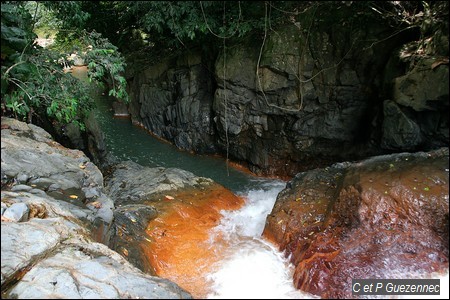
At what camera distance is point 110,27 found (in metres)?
Answer: 12.4

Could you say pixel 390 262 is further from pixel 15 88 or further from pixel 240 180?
pixel 15 88

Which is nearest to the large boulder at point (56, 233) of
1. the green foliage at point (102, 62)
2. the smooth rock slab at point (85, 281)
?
the smooth rock slab at point (85, 281)

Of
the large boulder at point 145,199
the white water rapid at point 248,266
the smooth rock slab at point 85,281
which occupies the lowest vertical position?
the white water rapid at point 248,266

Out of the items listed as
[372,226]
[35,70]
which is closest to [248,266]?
[372,226]

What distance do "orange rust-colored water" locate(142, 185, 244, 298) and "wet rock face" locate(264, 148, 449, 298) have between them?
4.42 feet

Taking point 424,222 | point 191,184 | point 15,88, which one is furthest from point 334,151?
point 15,88

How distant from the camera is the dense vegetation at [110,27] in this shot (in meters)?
5.76

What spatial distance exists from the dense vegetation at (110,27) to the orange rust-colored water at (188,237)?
8.52ft

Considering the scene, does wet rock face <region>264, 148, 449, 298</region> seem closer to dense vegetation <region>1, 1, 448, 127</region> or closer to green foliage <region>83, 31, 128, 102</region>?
dense vegetation <region>1, 1, 448, 127</region>

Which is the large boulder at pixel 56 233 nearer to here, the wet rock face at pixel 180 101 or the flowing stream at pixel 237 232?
the flowing stream at pixel 237 232

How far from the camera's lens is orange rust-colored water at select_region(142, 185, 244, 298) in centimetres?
554

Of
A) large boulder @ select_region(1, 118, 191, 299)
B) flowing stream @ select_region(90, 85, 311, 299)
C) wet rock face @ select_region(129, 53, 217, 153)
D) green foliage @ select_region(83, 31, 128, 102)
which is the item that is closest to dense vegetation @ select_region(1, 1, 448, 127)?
green foliage @ select_region(83, 31, 128, 102)

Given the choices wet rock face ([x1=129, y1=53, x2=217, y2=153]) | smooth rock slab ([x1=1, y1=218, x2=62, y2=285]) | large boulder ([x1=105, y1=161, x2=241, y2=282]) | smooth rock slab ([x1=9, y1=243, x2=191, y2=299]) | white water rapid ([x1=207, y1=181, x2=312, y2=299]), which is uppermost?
wet rock face ([x1=129, y1=53, x2=217, y2=153])

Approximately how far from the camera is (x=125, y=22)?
12.1 m
